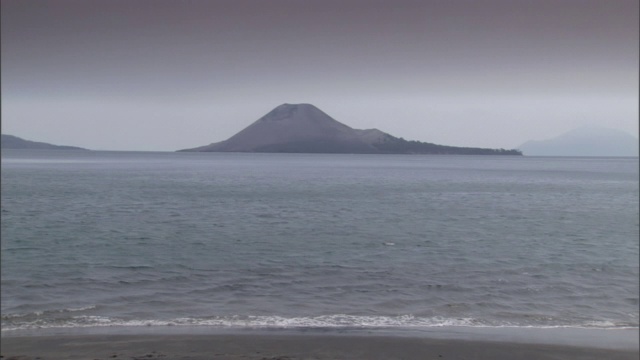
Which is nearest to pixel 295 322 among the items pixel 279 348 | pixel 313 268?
pixel 279 348

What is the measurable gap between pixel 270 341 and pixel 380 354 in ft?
5.11

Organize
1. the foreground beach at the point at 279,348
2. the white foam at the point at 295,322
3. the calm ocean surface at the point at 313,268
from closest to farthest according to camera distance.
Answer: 1. the foreground beach at the point at 279,348
2. the white foam at the point at 295,322
3. the calm ocean surface at the point at 313,268

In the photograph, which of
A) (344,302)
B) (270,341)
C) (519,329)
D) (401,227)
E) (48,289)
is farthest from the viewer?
(401,227)

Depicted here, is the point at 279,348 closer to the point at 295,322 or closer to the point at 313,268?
the point at 295,322

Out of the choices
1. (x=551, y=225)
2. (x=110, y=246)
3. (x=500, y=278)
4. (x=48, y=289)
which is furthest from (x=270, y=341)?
(x=551, y=225)

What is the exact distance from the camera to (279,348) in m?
8.13

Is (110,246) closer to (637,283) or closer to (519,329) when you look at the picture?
(519,329)

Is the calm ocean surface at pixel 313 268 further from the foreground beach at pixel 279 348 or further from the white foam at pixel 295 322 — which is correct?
the foreground beach at pixel 279 348

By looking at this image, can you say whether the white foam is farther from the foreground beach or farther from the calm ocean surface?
the foreground beach

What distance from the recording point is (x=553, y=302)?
11328 millimetres

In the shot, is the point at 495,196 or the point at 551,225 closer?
the point at 551,225

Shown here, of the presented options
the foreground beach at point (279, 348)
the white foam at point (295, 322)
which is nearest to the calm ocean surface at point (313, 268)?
the white foam at point (295, 322)

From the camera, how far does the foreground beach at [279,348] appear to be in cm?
772

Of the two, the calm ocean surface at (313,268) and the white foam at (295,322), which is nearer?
the white foam at (295,322)
